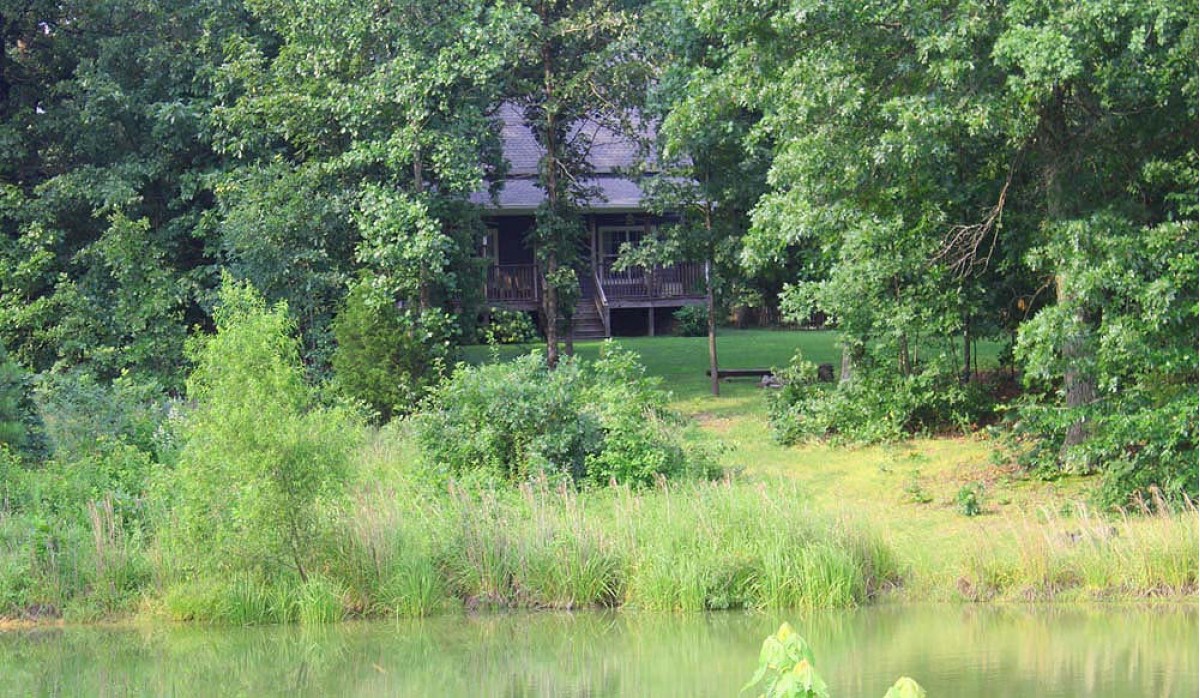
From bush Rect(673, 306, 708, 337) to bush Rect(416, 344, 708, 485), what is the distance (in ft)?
65.3

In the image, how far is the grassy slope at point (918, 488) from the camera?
13238 millimetres

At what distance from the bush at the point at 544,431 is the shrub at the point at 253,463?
310cm

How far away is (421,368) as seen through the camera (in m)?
23.5

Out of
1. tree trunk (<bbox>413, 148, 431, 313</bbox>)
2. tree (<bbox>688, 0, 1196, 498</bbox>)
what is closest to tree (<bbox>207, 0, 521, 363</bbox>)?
tree trunk (<bbox>413, 148, 431, 313</bbox>)

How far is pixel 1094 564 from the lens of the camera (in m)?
12.6

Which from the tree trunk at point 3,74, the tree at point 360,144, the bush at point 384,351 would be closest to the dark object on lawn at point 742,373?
the tree at point 360,144

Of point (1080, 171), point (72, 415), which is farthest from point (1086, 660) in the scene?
point (72, 415)

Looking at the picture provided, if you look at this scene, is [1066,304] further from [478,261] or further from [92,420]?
[478,261]

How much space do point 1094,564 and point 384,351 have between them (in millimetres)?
12910

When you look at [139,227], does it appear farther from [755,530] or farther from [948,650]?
[948,650]

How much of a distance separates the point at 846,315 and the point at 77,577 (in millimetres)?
10705

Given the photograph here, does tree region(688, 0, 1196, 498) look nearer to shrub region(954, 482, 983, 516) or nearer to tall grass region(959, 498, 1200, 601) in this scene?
shrub region(954, 482, 983, 516)

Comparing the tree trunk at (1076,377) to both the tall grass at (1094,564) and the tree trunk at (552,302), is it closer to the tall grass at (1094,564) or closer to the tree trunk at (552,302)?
the tall grass at (1094,564)

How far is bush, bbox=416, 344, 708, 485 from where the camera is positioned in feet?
53.1
